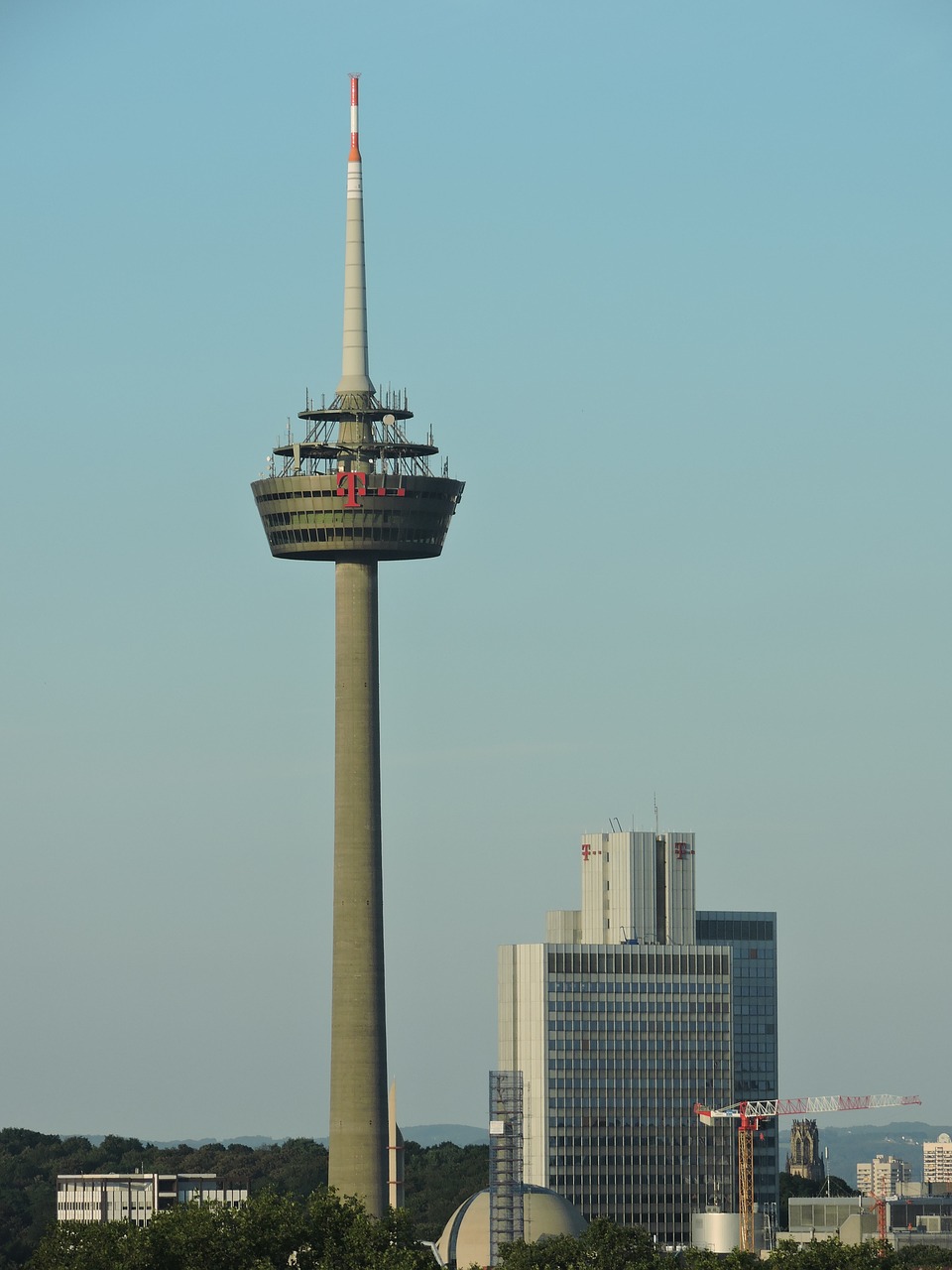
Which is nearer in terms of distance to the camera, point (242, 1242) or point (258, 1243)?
point (242, 1242)

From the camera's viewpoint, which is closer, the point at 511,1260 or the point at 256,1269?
the point at 256,1269

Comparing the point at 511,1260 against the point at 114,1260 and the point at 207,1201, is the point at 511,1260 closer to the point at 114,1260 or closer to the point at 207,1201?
the point at 207,1201

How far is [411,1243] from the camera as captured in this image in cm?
18762

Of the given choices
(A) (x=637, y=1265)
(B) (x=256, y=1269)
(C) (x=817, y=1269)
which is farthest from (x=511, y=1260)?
(B) (x=256, y=1269)

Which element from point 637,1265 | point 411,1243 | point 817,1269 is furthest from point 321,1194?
point 817,1269

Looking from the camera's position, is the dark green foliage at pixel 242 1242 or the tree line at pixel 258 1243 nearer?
the dark green foliage at pixel 242 1242

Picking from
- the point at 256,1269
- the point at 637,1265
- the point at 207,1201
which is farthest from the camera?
the point at 637,1265

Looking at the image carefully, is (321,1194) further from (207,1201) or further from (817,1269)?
(817,1269)

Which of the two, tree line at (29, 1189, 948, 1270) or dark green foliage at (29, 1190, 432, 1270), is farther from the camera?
tree line at (29, 1189, 948, 1270)

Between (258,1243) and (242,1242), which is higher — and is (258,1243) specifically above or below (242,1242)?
below

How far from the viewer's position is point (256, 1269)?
16550 cm

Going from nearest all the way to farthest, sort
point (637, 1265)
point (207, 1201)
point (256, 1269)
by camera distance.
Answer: point (256, 1269), point (207, 1201), point (637, 1265)

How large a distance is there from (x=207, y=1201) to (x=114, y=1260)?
1459 centimetres

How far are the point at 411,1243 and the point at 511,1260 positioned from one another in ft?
40.8
